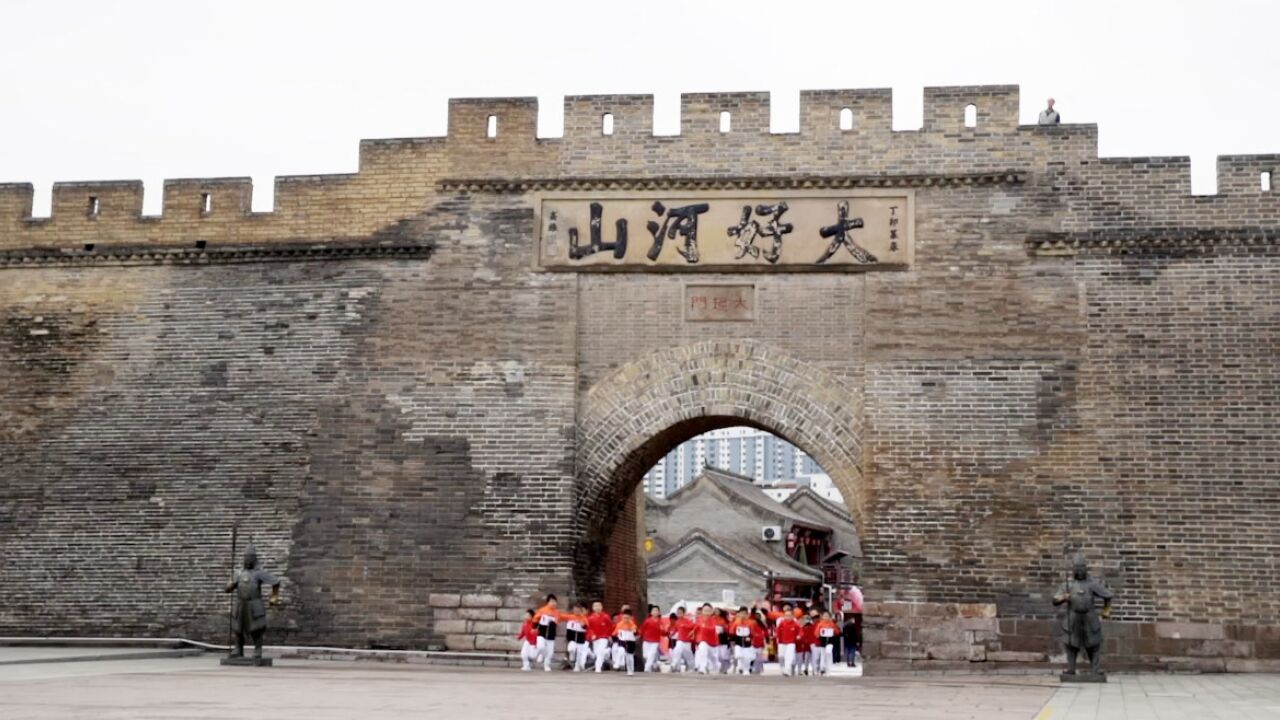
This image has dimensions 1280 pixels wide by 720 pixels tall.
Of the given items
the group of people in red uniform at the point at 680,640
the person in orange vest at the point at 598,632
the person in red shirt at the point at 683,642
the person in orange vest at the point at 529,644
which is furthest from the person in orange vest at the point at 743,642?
the person in orange vest at the point at 529,644

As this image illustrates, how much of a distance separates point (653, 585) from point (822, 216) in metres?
18.2

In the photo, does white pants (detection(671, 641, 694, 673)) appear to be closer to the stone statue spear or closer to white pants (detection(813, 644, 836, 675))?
white pants (detection(813, 644, 836, 675))

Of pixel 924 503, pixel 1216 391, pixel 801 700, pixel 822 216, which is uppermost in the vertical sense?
pixel 822 216

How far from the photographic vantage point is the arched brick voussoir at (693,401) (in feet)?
53.3

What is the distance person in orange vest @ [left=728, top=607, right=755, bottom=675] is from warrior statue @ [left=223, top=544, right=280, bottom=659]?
5.48 m

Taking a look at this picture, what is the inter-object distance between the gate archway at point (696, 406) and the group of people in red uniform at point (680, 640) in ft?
1.89

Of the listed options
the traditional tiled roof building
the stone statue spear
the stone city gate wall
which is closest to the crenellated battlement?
the stone city gate wall

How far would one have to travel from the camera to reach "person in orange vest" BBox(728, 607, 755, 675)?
17422mm

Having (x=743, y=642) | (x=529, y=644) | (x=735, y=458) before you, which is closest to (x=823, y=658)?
(x=743, y=642)

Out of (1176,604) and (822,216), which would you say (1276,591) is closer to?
(1176,604)

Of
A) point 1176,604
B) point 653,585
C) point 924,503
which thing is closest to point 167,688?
point 924,503

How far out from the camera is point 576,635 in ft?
52.0

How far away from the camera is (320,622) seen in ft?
53.6

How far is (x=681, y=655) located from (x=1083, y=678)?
5347mm
